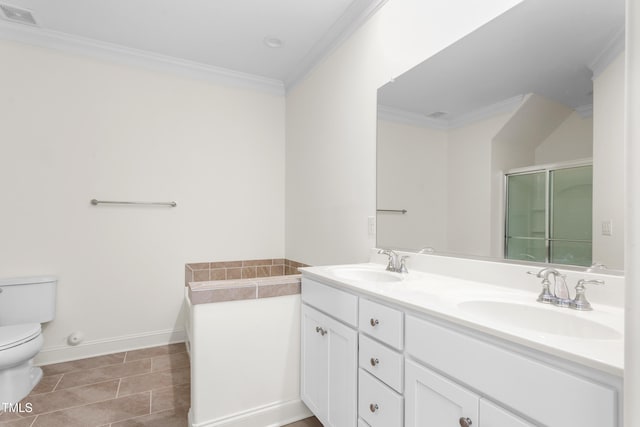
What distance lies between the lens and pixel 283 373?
1.81 metres

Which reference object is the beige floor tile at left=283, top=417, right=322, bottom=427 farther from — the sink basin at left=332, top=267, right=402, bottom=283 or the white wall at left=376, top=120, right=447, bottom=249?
the white wall at left=376, top=120, right=447, bottom=249

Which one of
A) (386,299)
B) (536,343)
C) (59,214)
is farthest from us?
(59,214)

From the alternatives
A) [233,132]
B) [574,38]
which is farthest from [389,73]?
[233,132]

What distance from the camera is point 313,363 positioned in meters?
1.71

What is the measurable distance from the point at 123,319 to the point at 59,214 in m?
0.97

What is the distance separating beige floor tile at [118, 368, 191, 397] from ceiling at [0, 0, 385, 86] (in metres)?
2.49

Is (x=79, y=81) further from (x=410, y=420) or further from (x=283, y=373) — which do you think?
(x=410, y=420)

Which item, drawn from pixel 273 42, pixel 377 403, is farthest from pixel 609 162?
pixel 273 42

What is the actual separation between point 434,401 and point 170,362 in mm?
2218

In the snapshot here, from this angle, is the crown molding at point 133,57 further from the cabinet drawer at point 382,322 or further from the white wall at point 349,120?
the cabinet drawer at point 382,322

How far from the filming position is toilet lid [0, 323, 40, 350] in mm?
1878

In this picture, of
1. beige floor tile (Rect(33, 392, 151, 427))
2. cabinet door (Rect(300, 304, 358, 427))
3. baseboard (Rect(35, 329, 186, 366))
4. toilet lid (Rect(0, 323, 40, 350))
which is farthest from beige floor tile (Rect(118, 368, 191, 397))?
cabinet door (Rect(300, 304, 358, 427))

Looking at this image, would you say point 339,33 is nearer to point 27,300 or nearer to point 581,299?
point 581,299

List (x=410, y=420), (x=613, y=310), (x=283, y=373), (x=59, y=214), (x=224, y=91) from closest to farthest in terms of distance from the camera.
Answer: (x=613, y=310), (x=410, y=420), (x=283, y=373), (x=59, y=214), (x=224, y=91)
